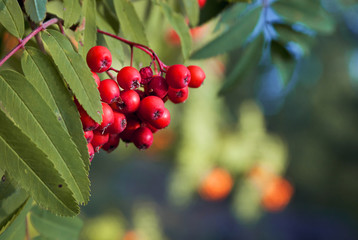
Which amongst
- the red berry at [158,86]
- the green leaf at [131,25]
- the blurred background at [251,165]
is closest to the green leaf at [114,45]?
the green leaf at [131,25]

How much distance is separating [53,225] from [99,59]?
437 millimetres

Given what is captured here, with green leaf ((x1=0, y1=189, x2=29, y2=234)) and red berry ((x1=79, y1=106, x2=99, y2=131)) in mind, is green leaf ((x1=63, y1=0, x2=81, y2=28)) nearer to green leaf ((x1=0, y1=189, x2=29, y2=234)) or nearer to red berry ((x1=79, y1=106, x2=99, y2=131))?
red berry ((x1=79, y1=106, x2=99, y2=131))

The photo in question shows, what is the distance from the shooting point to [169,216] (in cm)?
1082

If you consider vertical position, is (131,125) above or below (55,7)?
below

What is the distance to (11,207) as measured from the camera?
2.38 feet

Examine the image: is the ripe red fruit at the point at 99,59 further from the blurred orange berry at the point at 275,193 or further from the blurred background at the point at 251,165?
the blurred orange berry at the point at 275,193

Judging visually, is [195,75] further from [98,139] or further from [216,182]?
[216,182]

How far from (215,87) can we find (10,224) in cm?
274

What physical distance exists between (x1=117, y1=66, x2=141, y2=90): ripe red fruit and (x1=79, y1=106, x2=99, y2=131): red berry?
0.22 ft

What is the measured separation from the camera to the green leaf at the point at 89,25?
64 centimetres

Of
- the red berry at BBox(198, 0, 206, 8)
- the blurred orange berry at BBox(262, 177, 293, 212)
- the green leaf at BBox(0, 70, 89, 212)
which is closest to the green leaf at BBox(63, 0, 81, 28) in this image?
the green leaf at BBox(0, 70, 89, 212)

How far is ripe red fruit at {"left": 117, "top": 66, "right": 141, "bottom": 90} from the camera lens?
0.58 meters

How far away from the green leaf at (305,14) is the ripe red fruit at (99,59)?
0.68 metres

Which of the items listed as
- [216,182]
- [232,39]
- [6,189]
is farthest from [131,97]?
[216,182]
